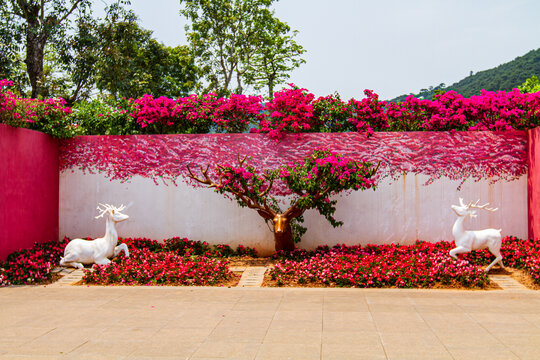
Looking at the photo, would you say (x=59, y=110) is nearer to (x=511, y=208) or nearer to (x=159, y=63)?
(x=511, y=208)

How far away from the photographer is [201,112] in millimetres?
10523

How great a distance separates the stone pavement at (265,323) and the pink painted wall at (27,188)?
1.99 m

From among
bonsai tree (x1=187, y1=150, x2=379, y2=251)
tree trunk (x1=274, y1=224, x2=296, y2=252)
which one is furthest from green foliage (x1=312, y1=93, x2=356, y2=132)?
tree trunk (x1=274, y1=224, x2=296, y2=252)

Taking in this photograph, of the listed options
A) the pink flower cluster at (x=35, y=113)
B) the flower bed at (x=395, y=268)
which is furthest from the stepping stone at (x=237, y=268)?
the pink flower cluster at (x=35, y=113)

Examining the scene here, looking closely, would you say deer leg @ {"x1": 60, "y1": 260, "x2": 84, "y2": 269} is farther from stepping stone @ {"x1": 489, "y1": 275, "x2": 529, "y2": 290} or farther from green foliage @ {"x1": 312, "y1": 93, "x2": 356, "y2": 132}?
stepping stone @ {"x1": 489, "y1": 275, "x2": 529, "y2": 290}

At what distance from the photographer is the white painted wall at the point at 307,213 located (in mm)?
9625

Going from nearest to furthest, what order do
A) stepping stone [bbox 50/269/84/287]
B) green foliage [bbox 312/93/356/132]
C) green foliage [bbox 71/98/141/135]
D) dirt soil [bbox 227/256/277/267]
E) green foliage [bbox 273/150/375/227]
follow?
stepping stone [bbox 50/269/84/287] < green foliage [bbox 273/150/375/227] < dirt soil [bbox 227/256/277/267] < green foliage [bbox 312/93/356/132] < green foliage [bbox 71/98/141/135]

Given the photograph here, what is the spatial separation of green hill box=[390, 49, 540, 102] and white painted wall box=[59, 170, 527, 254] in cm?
2545

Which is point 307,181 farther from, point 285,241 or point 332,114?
point 332,114

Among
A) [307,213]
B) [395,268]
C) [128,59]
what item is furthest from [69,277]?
[128,59]

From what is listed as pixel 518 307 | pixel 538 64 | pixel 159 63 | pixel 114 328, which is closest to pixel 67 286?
pixel 114 328

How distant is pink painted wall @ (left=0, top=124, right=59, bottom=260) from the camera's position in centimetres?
871

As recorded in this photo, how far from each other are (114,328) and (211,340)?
115cm

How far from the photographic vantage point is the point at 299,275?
765cm
